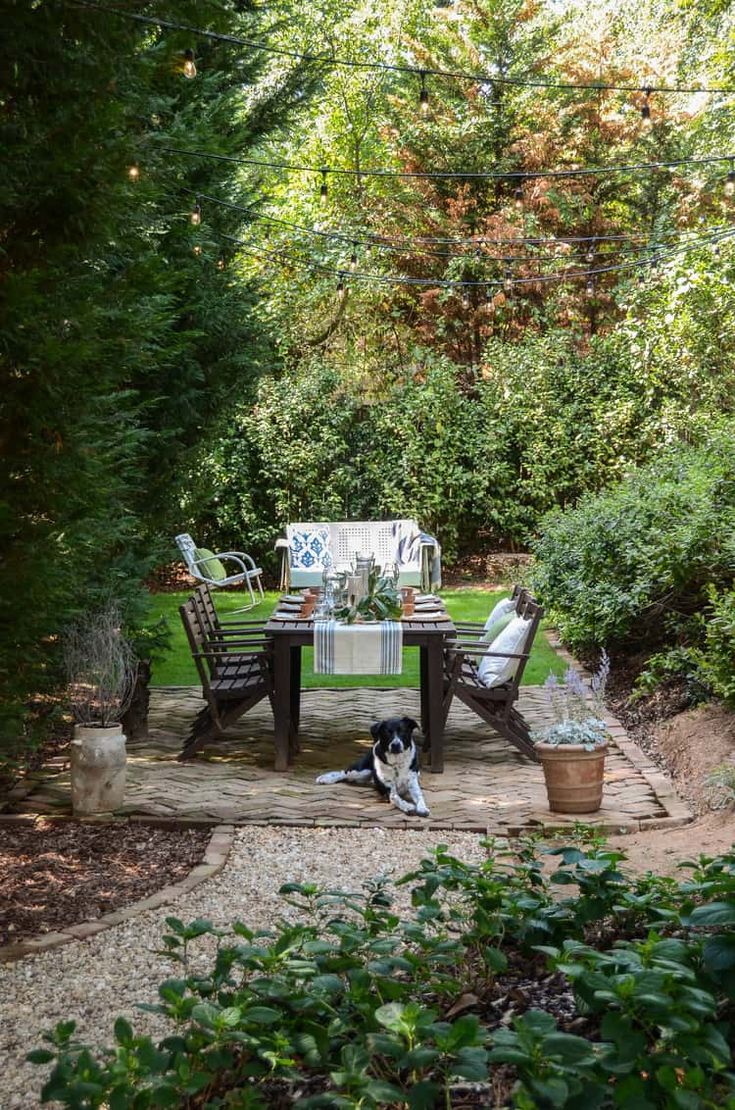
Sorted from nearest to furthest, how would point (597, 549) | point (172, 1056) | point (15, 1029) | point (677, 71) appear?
point (172, 1056)
point (15, 1029)
point (597, 549)
point (677, 71)

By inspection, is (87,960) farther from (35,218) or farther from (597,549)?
(597,549)

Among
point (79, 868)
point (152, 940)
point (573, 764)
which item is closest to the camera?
point (152, 940)

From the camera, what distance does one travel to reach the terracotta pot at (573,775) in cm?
545

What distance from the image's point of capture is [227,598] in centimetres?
1350

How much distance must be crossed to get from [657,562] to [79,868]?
15.6ft

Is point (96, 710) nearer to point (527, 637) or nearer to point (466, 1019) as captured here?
point (527, 637)

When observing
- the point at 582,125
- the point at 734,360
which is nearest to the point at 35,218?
the point at 734,360

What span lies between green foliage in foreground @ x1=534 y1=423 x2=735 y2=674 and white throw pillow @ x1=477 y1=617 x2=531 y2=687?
109 cm

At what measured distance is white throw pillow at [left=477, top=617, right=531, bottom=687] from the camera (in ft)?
21.6

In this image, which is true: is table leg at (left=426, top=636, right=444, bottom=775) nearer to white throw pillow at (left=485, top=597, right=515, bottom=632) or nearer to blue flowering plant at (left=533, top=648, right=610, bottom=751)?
blue flowering plant at (left=533, top=648, right=610, bottom=751)

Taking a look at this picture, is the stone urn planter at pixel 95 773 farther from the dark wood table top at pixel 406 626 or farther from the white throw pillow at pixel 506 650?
the white throw pillow at pixel 506 650

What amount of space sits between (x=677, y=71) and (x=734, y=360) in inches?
324

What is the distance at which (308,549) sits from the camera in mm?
12844

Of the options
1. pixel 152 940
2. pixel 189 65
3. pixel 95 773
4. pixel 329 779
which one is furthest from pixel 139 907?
pixel 189 65
